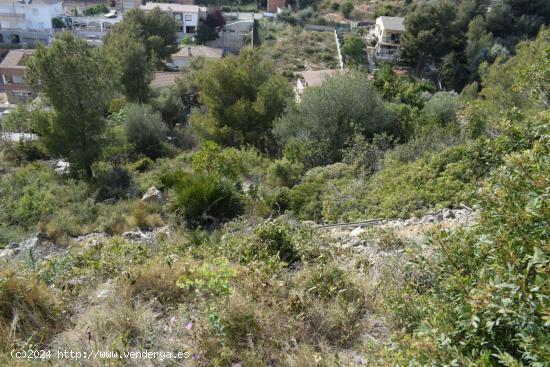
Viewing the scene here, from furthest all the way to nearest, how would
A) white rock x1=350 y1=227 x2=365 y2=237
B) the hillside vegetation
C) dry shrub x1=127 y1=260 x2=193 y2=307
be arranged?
1. white rock x1=350 y1=227 x2=365 y2=237
2. dry shrub x1=127 y1=260 x2=193 y2=307
3. the hillside vegetation

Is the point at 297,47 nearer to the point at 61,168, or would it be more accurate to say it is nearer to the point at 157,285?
the point at 61,168

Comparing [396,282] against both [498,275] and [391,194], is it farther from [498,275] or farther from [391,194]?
[391,194]

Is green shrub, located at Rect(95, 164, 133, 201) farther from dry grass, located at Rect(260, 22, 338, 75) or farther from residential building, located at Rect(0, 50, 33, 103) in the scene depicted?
residential building, located at Rect(0, 50, 33, 103)

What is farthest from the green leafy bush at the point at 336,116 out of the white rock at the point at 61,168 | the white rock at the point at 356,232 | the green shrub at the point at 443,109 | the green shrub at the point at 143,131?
the white rock at the point at 61,168

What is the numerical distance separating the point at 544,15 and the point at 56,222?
3906 cm

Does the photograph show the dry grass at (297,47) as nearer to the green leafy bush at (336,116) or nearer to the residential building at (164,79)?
the residential building at (164,79)

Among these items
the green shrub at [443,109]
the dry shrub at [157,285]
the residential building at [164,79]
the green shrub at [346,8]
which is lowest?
the residential building at [164,79]

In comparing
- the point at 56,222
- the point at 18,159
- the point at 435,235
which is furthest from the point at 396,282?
the point at 18,159

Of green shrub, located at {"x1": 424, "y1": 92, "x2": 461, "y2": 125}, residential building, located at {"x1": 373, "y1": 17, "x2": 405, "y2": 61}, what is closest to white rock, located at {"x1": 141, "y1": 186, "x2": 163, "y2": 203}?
green shrub, located at {"x1": 424, "y1": 92, "x2": 461, "y2": 125}

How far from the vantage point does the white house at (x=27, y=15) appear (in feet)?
136

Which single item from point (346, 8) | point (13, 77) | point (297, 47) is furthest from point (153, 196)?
point (346, 8)

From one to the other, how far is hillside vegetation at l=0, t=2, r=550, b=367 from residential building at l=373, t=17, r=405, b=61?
20.9m

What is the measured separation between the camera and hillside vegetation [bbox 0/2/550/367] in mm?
2289

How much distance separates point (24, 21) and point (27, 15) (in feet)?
2.23
